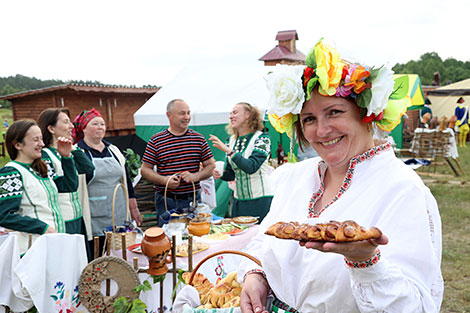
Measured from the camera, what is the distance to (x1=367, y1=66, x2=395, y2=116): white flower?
1288mm

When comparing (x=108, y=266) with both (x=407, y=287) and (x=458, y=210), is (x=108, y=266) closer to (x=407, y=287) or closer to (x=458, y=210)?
(x=407, y=287)

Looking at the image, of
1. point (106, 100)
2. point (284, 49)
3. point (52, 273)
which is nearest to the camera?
point (52, 273)

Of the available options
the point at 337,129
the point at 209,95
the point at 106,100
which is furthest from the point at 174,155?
the point at 106,100

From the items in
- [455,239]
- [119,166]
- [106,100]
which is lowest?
[455,239]

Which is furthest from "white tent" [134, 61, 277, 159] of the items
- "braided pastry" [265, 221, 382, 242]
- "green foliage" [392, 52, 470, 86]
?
"green foliage" [392, 52, 470, 86]

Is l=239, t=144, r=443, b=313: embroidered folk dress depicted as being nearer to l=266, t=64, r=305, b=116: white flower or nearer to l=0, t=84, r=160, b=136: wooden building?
l=266, t=64, r=305, b=116: white flower

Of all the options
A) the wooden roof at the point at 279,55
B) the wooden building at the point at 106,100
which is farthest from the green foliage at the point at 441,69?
the wooden building at the point at 106,100

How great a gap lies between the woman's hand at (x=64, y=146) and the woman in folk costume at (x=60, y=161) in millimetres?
130

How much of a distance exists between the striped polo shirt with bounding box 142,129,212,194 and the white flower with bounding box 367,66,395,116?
2987 millimetres

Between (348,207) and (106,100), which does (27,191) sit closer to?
(348,207)

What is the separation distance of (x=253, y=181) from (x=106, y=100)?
921cm

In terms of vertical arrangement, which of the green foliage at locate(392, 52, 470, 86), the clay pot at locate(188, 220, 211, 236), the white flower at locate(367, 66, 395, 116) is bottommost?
the clay pot at locate(188, 220, 211, 236)

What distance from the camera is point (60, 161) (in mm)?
3615

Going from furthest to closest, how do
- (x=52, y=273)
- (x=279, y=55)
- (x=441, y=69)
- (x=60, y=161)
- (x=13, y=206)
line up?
(x=441, y=69) → (x=279, y=55) → (x=60, y=161) → (x=13, y=206) → (x=52, y=273)
